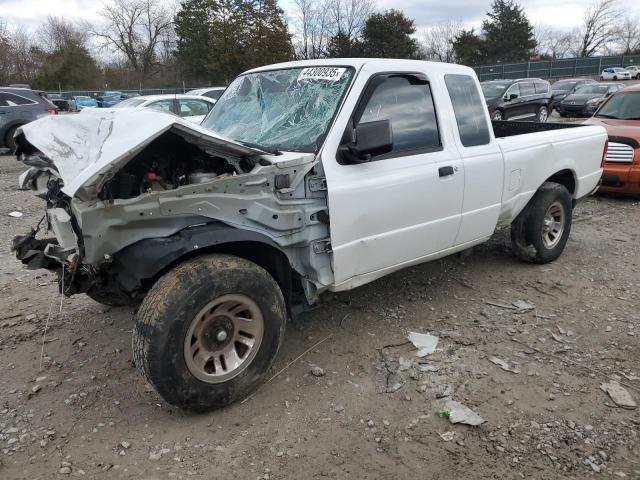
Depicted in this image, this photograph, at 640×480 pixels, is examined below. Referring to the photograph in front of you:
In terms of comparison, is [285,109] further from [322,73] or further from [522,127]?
[522,127]

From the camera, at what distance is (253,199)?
3043 millimetres

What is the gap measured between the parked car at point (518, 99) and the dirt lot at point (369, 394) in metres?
13.4

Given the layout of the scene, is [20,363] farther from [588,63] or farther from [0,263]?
[588,63]

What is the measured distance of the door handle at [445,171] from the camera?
382 cm

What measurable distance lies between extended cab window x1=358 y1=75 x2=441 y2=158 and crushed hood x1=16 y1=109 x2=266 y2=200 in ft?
3.35

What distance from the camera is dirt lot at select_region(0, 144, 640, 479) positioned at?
8.70 feet

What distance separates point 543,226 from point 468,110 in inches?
68.0

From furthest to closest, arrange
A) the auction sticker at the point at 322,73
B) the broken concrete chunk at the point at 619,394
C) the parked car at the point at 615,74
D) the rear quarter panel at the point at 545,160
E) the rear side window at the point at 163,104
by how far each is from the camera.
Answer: the parked car at the point at 615,74
the rear side window at the point at 163,104
the rear quarter panel at the point at 545,160
the auction sticker at the point at 322,73
the broken concrete chunk at the point at 619,394

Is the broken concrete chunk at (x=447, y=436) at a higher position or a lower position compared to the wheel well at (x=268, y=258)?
lower

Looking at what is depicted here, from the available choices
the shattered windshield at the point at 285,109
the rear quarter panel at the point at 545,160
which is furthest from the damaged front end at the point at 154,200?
the rear quarter panel at the point at 545,160

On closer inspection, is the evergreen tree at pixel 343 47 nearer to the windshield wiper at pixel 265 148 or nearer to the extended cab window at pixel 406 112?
the extended cab window at pixel 406 112

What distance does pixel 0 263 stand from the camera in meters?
5.52

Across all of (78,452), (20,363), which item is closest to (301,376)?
(78,452)

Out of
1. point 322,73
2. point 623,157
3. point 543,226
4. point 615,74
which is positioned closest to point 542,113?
point 623,157
